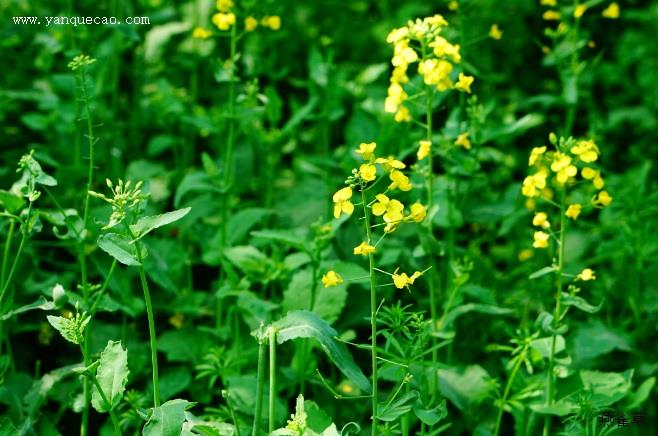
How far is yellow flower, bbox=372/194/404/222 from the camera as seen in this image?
2307mm

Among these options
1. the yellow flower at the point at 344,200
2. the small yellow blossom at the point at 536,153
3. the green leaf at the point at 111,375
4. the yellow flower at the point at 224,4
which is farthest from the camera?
the yellow flower at the point at 224,4

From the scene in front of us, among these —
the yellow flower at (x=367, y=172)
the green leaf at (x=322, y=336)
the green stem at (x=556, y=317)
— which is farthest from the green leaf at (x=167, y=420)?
the green stem at (x=556, y=317)

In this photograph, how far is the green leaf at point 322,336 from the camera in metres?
2.31

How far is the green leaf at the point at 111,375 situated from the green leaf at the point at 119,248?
0.25 metres

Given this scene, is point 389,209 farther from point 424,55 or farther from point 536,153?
point 424,55

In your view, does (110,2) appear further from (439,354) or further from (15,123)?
(439,354)

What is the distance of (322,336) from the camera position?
2342mm

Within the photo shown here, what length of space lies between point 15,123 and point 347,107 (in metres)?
1.71

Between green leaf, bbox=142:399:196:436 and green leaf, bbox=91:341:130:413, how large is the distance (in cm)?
14

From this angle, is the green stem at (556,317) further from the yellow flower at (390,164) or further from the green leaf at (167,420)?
the green leaf at (167,420)

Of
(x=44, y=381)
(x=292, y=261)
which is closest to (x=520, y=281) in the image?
(x=292, y=261)

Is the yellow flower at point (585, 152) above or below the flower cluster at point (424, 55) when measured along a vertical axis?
below

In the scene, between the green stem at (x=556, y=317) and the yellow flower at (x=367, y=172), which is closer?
the yellow flower at (x=367, y=172)

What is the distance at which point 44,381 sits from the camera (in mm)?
2904
